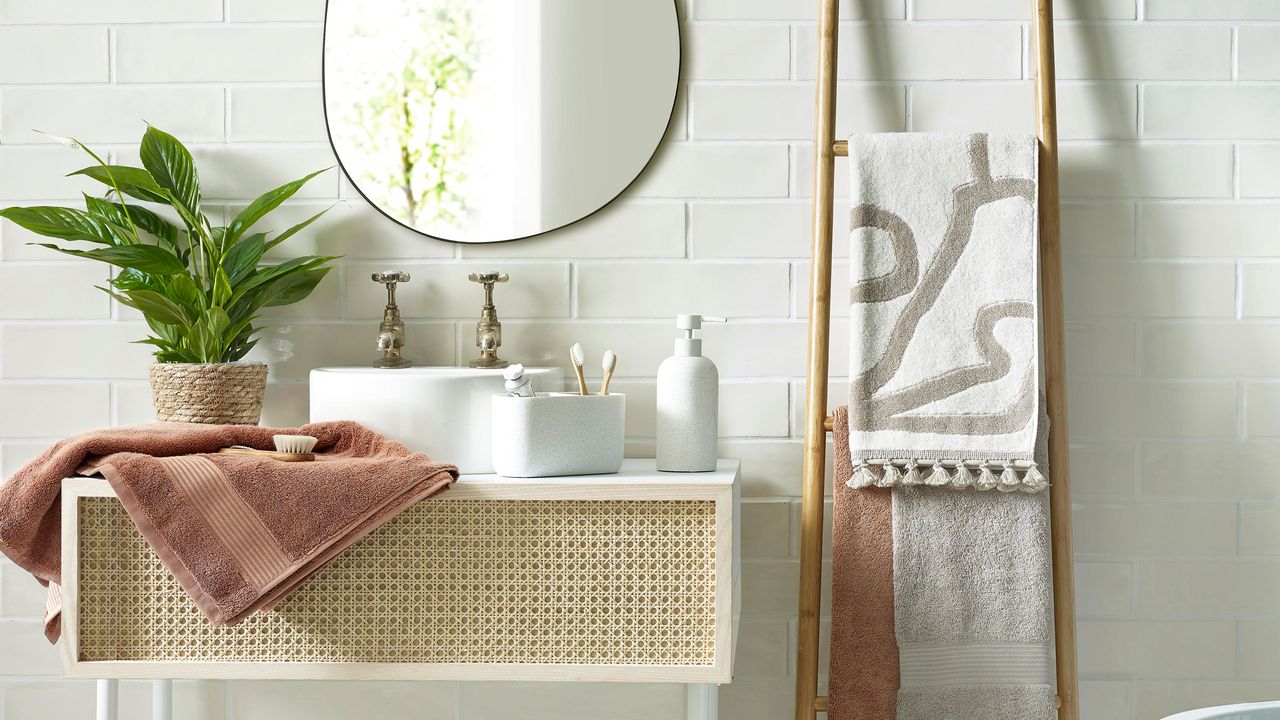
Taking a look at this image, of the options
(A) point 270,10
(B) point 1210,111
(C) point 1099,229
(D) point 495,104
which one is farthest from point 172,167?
(B) point 1210,111

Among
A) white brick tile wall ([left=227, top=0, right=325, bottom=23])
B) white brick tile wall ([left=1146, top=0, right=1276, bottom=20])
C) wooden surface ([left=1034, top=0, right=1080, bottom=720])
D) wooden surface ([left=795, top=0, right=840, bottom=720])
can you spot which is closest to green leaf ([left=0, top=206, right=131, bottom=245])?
white brick tile wall ([left=227, top=0, right=325, bottom=23])

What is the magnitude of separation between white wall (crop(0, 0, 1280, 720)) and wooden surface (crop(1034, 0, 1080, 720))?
85 millimetres

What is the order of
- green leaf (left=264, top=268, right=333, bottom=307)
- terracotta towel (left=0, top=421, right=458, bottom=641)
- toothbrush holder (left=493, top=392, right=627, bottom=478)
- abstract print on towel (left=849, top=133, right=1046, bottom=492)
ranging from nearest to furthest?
terracotta towel (left=0, top=421, right=458, bottom=641)
toothbrush holder (left=493, top=392, right=627, bottom=478)
abstract print on towel (left=849, top=133, right=1046, bottom=492)
green leaf (left=264, top=268, right=333, bottom=307)

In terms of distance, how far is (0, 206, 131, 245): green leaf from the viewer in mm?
1156

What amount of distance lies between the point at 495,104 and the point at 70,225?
566 millimetres

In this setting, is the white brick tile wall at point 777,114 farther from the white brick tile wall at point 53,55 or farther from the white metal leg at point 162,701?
the white metal leg at point 162,701

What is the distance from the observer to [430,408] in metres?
1.05

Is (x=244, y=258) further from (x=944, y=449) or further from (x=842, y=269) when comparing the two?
(x=944, y=449)

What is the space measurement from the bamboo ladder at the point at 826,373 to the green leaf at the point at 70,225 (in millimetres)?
905

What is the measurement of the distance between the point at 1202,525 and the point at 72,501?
4.62ft

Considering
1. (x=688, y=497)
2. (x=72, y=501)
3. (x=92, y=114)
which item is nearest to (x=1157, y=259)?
(x=688, y=497)

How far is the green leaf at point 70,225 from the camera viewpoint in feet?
3.79

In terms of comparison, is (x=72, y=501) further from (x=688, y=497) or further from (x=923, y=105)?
(x=923, y=105)

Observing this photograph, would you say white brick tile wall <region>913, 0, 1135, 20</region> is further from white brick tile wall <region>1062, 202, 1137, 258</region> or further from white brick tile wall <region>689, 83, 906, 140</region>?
white brick tile wall <region>1062, 202, 1137, 258</region>
